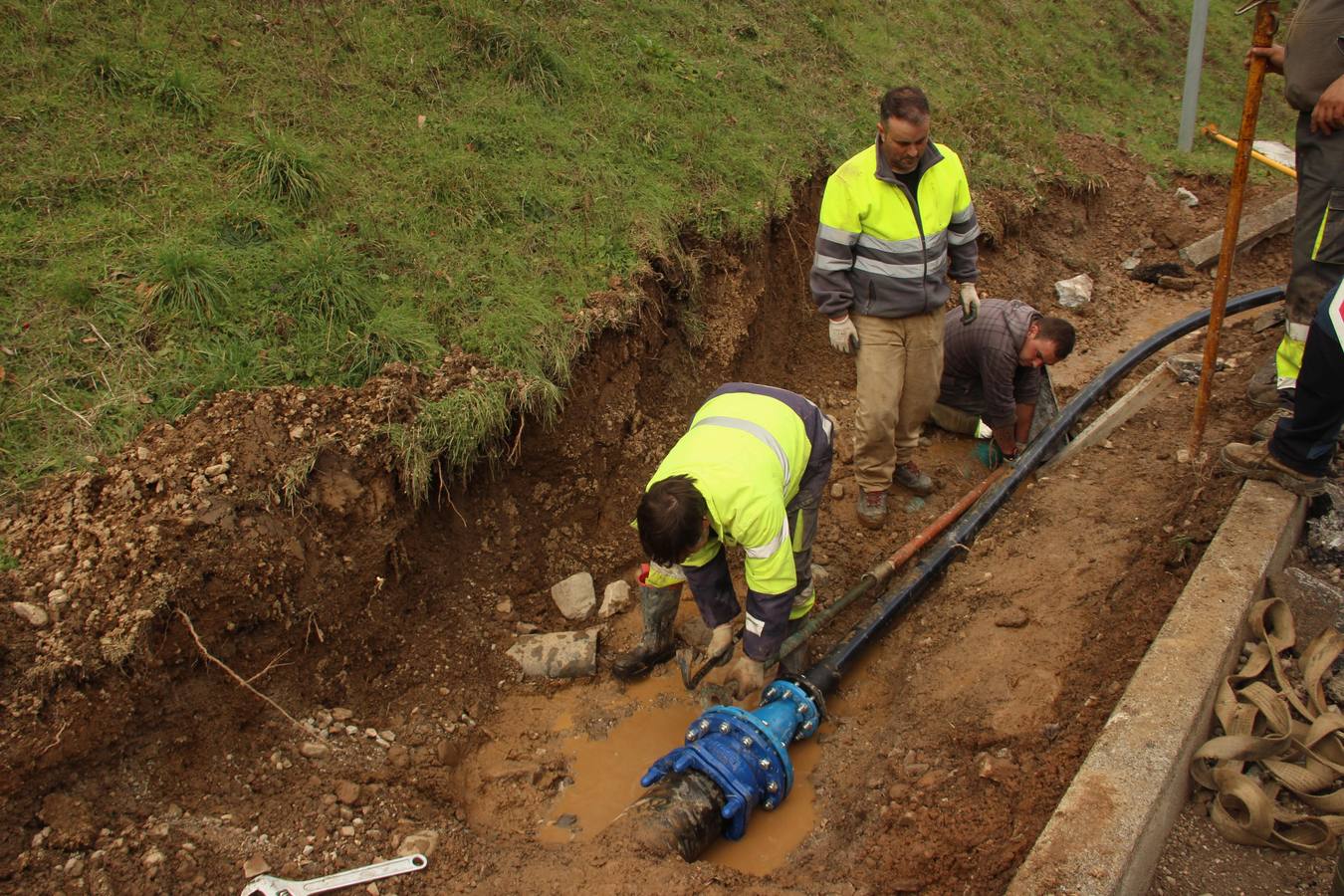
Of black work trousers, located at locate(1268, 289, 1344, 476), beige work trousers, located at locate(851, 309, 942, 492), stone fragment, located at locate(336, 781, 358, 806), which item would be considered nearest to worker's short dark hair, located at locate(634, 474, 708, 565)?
stone fragment, located at locate(336, 781, 358, 806)

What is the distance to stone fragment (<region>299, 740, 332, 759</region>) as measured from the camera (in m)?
3.27

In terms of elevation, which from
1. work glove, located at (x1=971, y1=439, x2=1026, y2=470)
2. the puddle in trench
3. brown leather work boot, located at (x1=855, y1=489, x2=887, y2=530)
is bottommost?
the puddle in trench

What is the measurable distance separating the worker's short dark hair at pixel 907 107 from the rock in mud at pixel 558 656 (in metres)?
2.66

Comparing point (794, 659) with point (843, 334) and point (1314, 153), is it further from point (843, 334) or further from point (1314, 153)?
point (1314, 153)

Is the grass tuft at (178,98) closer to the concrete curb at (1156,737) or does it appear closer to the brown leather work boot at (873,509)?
the brown leather work boot at (873,509)

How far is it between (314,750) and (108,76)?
3658 mm

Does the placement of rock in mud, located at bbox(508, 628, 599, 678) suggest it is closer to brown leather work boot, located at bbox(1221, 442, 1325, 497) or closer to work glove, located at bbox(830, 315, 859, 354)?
work glove, located at bbox(830, 315, 859, 354)

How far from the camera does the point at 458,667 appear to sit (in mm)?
3836

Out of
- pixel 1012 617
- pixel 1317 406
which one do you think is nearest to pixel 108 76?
pixel 1012 617

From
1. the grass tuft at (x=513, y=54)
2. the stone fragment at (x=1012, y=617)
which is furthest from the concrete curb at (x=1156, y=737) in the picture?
the grass tuft at (x=513, y=54)

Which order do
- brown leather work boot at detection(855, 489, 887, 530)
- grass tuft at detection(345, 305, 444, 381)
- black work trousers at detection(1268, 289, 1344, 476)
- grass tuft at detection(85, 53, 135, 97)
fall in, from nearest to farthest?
black work trousers at detection(1268, 289, 1344, 476) < grass tuft at detection(345, 305, 444, 381) < grass tuft at detection(85, 53, 135, 97) < brown leather work boot at detection(855, 489, 887, 530)

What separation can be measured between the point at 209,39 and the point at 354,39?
793 mm

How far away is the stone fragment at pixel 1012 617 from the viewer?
351 cm

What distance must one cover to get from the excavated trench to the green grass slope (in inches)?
10.6
